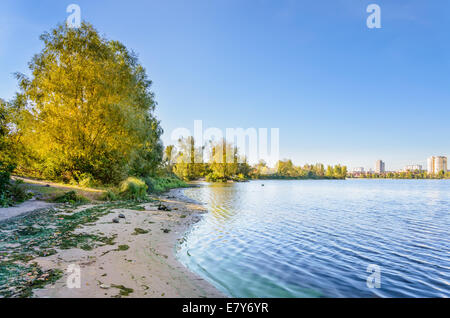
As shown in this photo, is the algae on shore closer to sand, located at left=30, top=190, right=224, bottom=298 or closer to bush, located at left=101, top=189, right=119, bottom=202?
sand, located at left=30, top=190, right=224, bottom=298

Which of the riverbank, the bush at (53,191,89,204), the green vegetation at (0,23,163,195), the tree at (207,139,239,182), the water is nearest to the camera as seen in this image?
the riverbank

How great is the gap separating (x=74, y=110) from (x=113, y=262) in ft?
60.4

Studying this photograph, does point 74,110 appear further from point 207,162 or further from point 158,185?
point 207,162

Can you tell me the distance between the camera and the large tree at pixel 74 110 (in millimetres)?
19062

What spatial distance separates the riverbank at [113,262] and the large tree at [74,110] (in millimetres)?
11156

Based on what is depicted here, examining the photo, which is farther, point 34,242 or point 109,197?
point 109,197

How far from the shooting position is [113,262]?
19.6 feet

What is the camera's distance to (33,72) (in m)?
19.4

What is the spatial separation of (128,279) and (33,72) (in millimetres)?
22167

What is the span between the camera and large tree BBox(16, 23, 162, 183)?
62.5ft

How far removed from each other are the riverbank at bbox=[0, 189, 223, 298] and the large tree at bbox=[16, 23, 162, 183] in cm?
1116

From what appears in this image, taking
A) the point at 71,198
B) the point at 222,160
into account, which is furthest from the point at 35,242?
the point at 222,160

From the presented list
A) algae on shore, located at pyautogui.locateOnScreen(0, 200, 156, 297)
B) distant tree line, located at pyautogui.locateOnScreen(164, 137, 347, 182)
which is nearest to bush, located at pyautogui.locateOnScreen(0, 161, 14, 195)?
algae on shore, located at pyautogui.locateOnScreen(0, 200, 156, 297)
